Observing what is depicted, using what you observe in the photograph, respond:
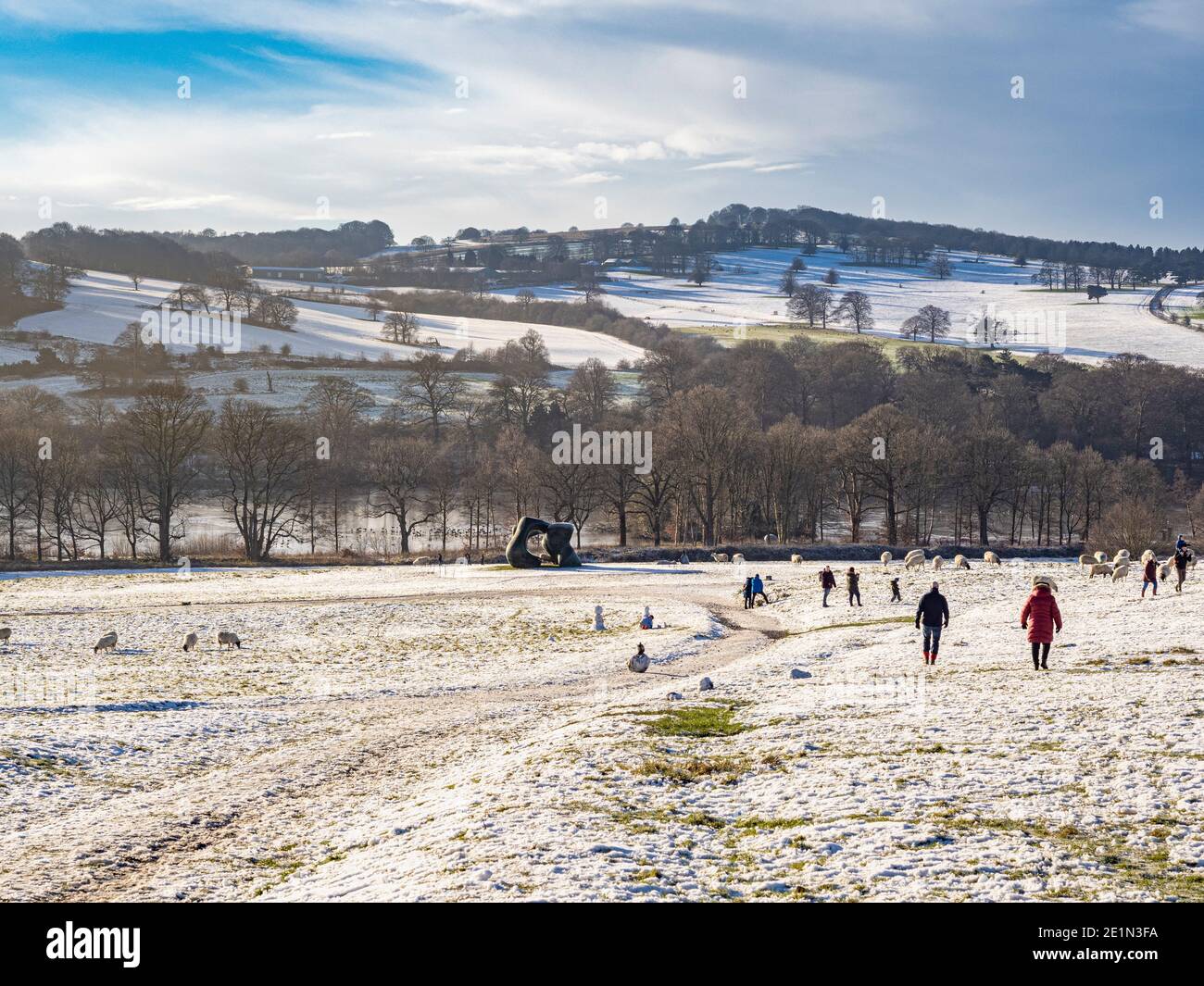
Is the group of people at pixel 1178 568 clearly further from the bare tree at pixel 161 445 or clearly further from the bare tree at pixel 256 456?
the bare tree at pixel 161 445

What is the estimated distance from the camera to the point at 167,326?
7347 inches

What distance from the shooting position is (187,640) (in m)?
38.3

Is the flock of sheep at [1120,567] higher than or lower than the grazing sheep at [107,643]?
higher

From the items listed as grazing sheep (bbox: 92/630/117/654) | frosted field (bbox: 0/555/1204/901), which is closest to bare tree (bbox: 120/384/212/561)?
grazing sheep (bbox: 92/630/117/654)

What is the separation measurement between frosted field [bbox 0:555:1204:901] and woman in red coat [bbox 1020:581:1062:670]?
34.8 inches

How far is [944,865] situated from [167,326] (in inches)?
7709

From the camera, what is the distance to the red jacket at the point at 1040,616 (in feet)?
85.5

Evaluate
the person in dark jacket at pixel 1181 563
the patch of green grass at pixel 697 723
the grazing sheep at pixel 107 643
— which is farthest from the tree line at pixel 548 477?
the patch of green grass at pixel 697 723

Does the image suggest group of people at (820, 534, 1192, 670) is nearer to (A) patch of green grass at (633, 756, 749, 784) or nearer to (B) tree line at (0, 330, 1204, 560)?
(A) patch of green grass at (633, 756, 749, 784)

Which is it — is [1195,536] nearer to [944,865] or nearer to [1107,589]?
[1107,589]

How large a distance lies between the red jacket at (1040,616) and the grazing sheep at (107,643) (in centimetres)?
3085

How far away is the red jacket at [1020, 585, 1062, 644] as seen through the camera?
26061 millimetres

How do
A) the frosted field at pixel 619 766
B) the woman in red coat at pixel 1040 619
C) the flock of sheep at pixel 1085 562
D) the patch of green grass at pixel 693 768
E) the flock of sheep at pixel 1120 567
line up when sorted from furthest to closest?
the flock of sheep at pixel 1085 562, the flock of sheep at pixel 1120 567, the woman in red coat at pixel 1040 619, the patch of green grass at pixel 693 768, the frosted field at pixel 619 766

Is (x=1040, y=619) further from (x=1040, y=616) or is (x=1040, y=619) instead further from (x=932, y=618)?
(x=932, y=618)
